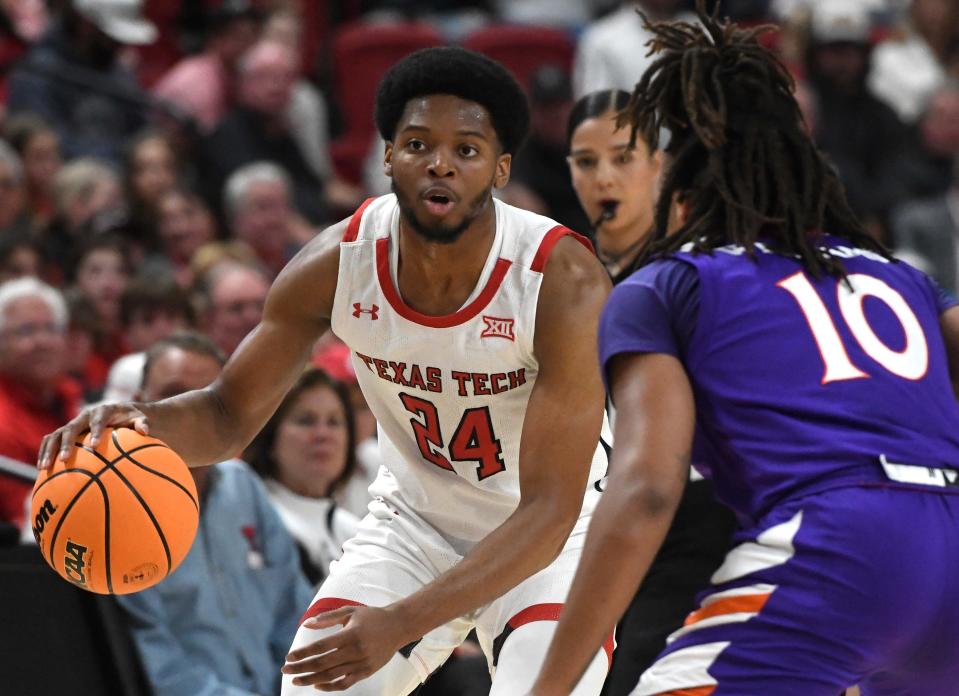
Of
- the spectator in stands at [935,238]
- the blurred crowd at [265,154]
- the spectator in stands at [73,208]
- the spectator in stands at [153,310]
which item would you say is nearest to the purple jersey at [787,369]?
the blurred crowd at [265,154]

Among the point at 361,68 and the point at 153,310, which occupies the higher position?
the point at 361,68

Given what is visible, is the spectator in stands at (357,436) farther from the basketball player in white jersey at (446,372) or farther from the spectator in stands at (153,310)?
the basketball player in white jersey at (446,372)

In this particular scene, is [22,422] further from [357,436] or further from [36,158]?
[36,158]

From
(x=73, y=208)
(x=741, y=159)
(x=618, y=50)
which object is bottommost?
(x=741, y=159)

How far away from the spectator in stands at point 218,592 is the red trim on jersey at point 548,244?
82.6 inches

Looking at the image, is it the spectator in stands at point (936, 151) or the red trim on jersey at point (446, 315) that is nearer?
the red trim on jersey at point (446, 315)

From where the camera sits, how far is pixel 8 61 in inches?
406

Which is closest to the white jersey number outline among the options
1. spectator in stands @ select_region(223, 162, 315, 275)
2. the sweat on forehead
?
the sweat on forehead

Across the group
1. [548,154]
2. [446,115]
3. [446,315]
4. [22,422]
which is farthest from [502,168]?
[548,154]

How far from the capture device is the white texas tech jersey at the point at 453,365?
400 centimetres

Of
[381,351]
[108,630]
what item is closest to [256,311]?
[108,630]

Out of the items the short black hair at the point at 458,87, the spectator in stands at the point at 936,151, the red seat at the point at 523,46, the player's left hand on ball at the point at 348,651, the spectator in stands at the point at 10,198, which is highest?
the red seat at the point at 523,46

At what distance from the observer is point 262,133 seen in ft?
34.4

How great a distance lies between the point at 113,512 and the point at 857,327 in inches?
76.6
